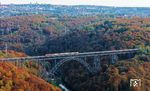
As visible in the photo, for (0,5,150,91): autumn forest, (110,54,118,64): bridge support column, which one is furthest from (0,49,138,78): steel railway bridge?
(0,5,150,91): autumn forest

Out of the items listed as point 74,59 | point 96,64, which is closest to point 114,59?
point 96,64

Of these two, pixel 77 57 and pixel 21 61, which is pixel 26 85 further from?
pixel 77 57

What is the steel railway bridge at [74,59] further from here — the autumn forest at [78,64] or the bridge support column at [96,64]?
the autumn forest at [78,64]

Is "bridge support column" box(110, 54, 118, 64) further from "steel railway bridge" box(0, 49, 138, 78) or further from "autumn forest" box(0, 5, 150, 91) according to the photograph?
"autumn forest" box(0, 5, 150, 91)

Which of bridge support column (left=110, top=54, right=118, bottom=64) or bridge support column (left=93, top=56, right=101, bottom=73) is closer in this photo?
bridge support column (left=93, top=56, right=101, bottom=73)

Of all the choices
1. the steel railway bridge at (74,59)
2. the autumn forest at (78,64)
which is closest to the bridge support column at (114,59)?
the steel railway bridge at (74,59)

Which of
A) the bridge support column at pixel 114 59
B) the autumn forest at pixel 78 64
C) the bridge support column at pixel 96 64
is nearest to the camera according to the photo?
the autumn forest at pixel 78 64

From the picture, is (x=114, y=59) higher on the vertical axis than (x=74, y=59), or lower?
lower

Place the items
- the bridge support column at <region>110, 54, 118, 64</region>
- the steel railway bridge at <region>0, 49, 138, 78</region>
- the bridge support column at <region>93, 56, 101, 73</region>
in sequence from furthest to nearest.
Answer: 1. the bridge support column at <region>110, 54, 118, 64</region>
2. the bridge support column at <region>93, 56, 101, 73</region>
3. the steel railway bridge at <region>0, 49, 138, 78</region>

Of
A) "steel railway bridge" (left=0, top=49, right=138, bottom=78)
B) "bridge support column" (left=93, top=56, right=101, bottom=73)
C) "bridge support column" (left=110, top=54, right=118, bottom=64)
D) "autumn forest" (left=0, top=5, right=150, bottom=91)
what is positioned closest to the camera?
"autumn forest" (left=0, top=5, right=150, bottom=91)

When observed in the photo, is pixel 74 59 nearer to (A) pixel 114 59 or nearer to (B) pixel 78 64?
(B) pixel 78 64

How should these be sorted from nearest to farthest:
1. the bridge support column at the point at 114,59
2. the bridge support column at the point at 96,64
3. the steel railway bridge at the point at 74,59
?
1. the steel railway bridge at the point at 74,59
2. the bridge support column at the point at 96,64
3. the bridge support column at the point at 114,59
